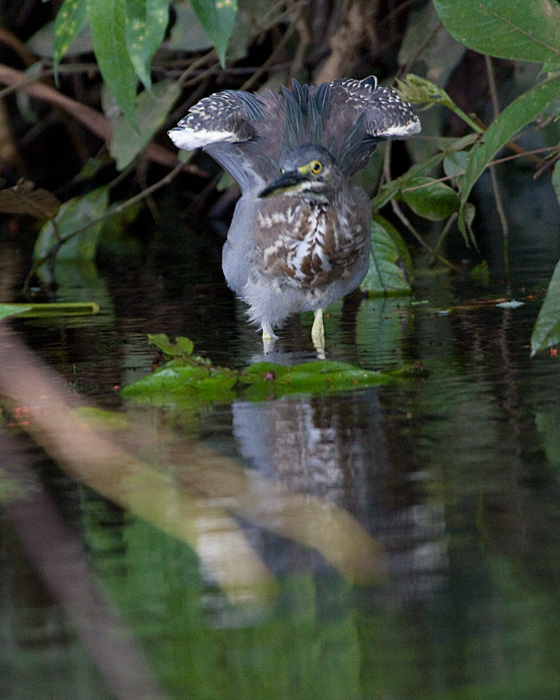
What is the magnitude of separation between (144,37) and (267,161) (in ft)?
3.15

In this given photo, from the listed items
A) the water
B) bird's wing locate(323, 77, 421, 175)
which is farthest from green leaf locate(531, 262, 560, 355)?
bird's wing locate(323, 77, 421, 175)

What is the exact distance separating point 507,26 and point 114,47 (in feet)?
2.89

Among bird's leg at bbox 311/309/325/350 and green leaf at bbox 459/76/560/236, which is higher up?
green leaf at bbox 459/76/560/236

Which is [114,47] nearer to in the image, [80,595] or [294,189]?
[294,189]

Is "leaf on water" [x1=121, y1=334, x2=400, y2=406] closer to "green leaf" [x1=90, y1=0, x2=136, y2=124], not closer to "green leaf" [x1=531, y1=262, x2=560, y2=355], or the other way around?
"green leaf" [x1=531, y1=262, x2=560, y2=355]

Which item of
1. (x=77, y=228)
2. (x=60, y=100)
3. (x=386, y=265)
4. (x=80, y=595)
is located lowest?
(x=80, y=595)

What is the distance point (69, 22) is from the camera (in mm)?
2652

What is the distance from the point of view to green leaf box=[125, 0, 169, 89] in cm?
248

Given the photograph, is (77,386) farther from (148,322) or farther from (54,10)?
(54,10)

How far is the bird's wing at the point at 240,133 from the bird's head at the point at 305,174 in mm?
241

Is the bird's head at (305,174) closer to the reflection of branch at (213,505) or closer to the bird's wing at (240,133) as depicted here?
the bird's wing at (240,133)

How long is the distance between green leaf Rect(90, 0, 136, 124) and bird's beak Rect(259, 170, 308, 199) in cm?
52

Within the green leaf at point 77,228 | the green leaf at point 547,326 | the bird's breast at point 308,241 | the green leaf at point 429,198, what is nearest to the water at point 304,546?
the green leaf at point 547,326

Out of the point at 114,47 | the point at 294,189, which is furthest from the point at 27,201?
the point at 114,47
